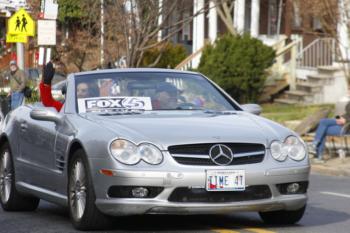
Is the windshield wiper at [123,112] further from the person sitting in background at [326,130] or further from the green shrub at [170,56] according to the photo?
the green shrub at [170,56]

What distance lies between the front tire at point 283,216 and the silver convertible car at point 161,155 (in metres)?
0.01

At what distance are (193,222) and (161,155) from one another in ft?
4.54

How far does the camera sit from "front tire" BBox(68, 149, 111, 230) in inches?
378

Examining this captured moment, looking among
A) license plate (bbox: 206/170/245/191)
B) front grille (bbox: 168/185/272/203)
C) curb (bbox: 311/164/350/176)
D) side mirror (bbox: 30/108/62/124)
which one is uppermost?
side mirror (bbox: 30/108/62/124)

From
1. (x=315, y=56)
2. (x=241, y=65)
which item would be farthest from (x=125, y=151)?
(x=315, y=56)

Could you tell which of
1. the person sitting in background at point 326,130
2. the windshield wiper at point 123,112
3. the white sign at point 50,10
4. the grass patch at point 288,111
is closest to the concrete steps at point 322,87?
the grass patch at point 288,111

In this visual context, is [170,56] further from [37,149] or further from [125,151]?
[125,151]

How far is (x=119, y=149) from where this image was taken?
9352mm

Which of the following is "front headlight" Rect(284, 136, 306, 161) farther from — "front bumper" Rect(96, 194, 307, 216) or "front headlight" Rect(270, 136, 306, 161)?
"front bumper" Rect(96, 194, 307, 216)

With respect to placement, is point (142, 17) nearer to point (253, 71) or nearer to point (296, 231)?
point (253, 71)

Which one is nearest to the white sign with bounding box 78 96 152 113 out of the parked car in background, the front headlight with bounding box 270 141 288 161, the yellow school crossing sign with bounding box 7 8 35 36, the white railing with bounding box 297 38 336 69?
the front headlight with bounding box 270 141 288 161

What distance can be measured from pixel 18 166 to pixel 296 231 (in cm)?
327

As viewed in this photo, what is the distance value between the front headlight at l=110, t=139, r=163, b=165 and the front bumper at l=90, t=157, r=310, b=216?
0.10m

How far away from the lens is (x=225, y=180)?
9.30 m
